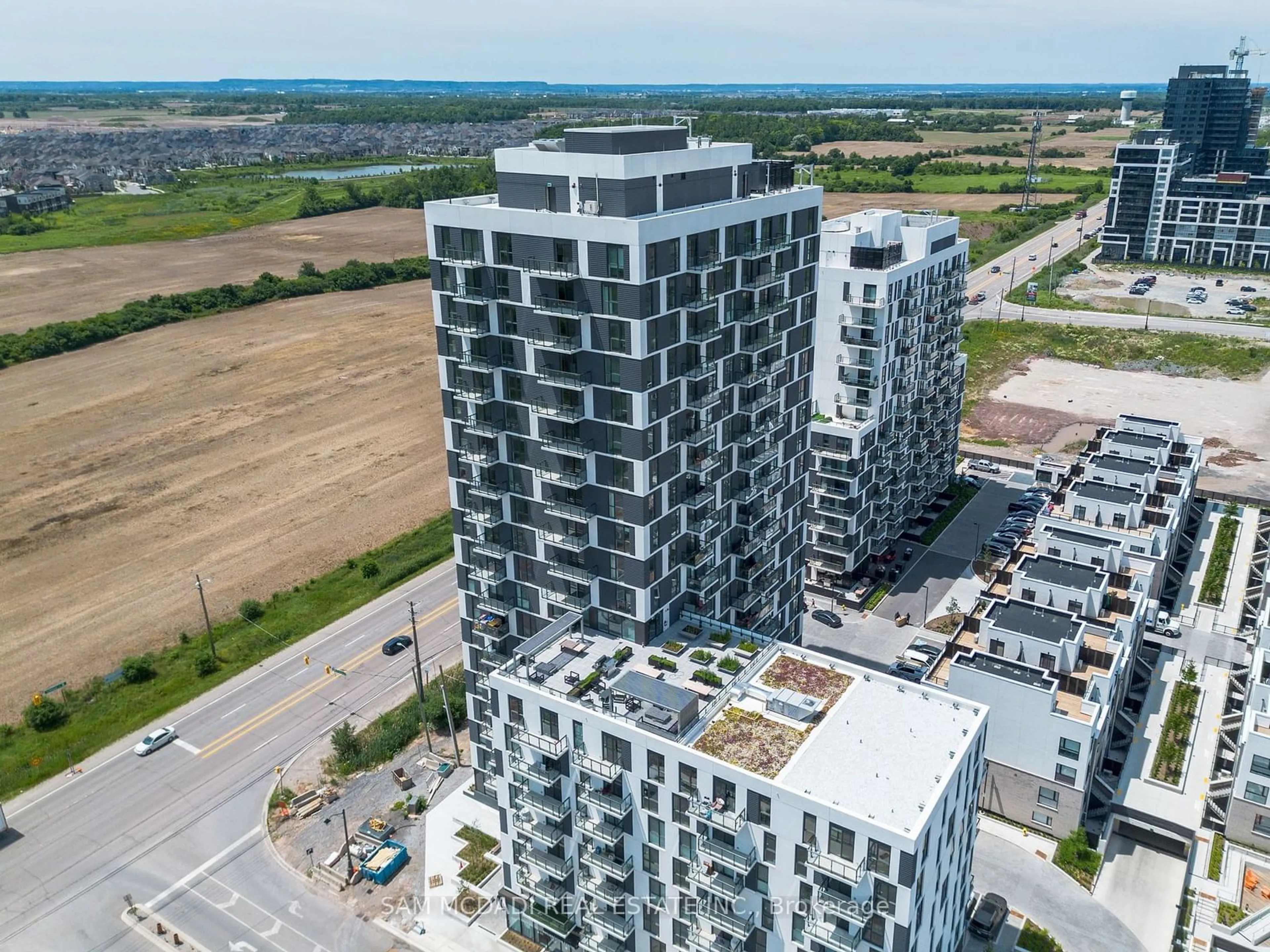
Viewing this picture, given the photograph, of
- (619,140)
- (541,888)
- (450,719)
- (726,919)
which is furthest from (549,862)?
(619,140)

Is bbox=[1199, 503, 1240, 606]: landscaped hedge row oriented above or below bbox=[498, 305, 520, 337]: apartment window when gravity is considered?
below

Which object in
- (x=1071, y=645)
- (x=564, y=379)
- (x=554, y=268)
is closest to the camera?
(x=554, y=268)

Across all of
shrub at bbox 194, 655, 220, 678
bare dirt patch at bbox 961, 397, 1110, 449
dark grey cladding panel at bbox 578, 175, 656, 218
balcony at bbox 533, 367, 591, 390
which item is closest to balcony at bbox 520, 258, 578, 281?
dark grey cladding panel at bbox 578, 175, 656, 218

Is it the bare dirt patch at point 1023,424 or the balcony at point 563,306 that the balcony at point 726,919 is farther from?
the bare dirt patch at point 1023,424

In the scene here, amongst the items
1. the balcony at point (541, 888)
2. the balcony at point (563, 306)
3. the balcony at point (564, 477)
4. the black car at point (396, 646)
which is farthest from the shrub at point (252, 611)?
the balcony at point (563, 306)

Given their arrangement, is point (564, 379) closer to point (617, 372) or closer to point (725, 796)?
A: point (617, 372)

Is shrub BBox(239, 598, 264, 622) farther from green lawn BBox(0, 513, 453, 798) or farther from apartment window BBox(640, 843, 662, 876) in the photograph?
apartment window BBox(640, 843, 662, 876)

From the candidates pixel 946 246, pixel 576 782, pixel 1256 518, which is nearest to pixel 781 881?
pixel 576 782
